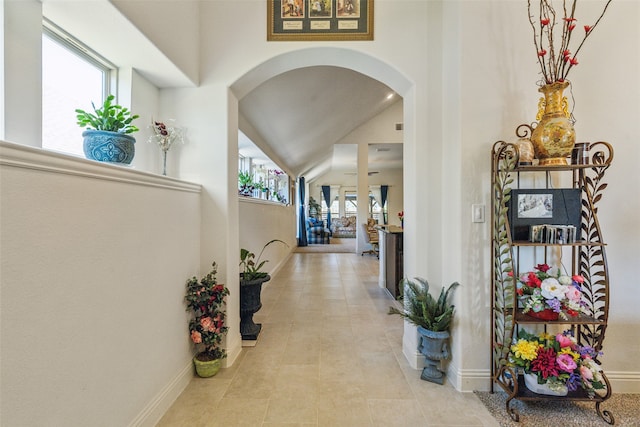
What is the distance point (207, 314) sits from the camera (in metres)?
1.92

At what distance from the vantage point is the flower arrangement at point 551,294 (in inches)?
59.7

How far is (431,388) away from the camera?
1855mm

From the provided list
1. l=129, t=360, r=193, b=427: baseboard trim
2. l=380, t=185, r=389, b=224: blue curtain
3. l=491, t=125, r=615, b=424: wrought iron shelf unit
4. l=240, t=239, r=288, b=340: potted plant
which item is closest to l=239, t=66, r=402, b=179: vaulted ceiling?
l=240, t=239, r=288, b=340: potted plant

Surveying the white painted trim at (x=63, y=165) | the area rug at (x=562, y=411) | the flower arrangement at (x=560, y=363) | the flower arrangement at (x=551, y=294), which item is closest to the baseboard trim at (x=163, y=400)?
the white painted trim at (x=63, y=165)

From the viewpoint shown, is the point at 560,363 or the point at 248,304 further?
the point at 248,304

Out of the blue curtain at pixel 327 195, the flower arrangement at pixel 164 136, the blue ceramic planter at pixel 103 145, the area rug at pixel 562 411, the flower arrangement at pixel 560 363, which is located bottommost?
the area rug at pixel 562 411

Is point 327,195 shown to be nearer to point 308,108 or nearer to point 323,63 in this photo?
point 308,108

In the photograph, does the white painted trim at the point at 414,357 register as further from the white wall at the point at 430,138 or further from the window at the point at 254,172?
the window at the point at 254,172

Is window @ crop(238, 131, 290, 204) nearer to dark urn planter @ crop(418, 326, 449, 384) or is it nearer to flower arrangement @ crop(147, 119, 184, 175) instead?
flower arrangement @ crop(147, 119, 184, 175)

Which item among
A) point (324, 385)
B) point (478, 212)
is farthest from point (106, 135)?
point (478, 212)

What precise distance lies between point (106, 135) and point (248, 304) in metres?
1.62

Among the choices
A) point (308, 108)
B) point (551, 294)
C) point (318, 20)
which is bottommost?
point (551, 294)

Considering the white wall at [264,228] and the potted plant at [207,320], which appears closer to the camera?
the potted plant at [207,320]

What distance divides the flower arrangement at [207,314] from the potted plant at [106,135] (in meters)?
0.90
